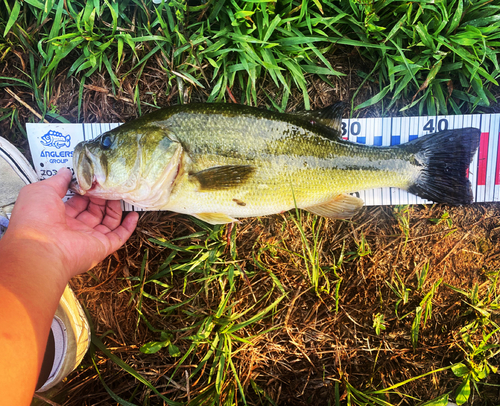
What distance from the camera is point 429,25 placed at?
289cm

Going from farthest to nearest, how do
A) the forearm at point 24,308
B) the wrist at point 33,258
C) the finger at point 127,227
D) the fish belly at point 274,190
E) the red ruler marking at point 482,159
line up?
1. the red ruler marking at point 482,159
2. the finger at point 127,227
3. the fish belly at point 274,190
4. the wrist at point 33,258
5. the forearm at point 24,308

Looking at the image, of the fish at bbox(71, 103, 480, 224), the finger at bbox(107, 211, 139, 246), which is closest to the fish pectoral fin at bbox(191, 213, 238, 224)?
the fish at bbox(71, 103, 480, 224)

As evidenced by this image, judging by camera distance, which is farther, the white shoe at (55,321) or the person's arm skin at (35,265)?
the white shoe at (55,321)

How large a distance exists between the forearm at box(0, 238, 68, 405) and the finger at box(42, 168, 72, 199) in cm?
48

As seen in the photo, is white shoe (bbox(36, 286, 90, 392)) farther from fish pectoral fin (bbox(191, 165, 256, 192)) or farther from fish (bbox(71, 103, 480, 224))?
fish pectoral fin (bbox(191, 165, 256, 192))

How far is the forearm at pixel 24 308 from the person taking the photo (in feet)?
5.81

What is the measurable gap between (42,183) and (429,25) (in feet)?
12.1

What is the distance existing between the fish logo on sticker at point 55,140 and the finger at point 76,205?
0.54 metres

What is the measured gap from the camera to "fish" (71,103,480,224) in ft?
7.89

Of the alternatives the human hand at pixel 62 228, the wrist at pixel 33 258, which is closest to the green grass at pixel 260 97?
the human hand at pixel 62 228

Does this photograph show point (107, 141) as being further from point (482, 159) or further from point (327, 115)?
point (482, 159)

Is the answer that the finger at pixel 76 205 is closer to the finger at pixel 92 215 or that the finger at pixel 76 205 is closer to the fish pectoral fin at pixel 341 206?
the finger at pixel 92 215

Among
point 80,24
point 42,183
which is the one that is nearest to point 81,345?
point 42,183

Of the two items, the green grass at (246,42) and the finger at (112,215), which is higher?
the green grass at (246,42)
